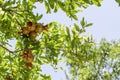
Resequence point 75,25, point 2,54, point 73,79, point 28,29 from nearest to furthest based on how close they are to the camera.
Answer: point 28,29
point 75,25
point 2,54
point 73,79

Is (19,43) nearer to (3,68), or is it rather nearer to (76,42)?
(3,68)

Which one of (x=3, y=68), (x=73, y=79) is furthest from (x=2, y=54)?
(x=73, y=79)

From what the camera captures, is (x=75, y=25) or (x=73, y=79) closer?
(x=75, y=25)

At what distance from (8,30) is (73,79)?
1177 inches

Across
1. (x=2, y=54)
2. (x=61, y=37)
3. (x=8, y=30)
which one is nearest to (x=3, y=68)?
(x=2, y=54)

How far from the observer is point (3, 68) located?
6.87m

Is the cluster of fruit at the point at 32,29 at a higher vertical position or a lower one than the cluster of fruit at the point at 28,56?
higher

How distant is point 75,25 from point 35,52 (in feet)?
3.74

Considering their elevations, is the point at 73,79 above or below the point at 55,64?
below

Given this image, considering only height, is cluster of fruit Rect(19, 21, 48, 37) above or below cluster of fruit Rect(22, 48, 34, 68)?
above

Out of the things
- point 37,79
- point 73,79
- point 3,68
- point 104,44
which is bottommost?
point 73,79

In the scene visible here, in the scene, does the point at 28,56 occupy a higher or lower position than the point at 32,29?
lower

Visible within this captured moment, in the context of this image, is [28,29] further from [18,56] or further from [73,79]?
[73,79]

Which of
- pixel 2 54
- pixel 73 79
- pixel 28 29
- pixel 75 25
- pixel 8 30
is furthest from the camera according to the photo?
pixel 73 79
